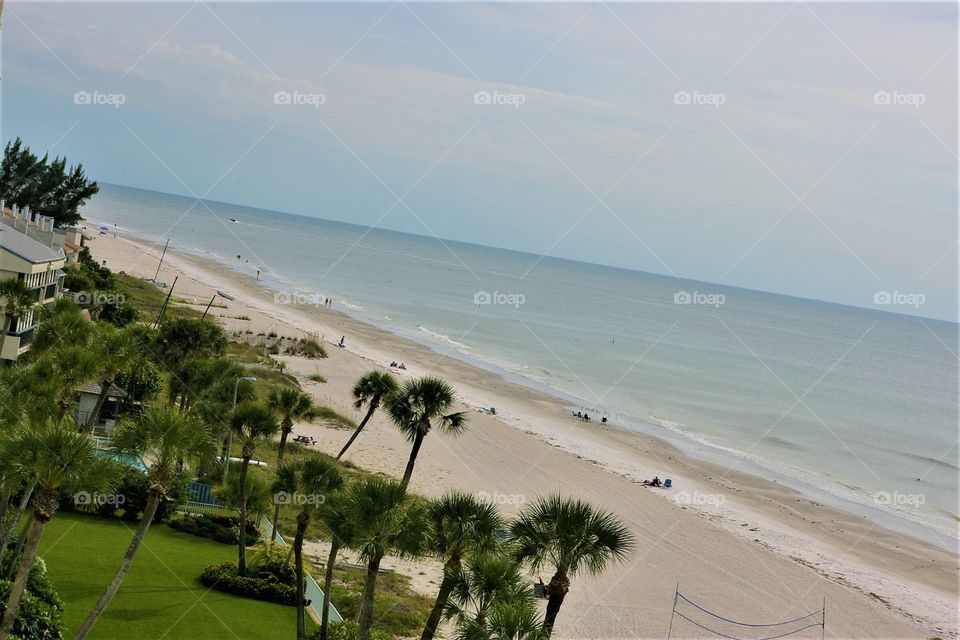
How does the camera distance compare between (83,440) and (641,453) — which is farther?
(641,453)

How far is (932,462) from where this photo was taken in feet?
232

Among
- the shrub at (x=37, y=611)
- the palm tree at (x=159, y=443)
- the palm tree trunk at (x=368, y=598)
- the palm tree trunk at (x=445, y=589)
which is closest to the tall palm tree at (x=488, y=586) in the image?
the palm tree trunk at (x=445, y=589)

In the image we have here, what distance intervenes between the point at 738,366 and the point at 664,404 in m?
40.9

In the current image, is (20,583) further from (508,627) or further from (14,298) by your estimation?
(14,298)

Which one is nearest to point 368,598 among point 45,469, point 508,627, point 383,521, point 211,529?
point 383,521

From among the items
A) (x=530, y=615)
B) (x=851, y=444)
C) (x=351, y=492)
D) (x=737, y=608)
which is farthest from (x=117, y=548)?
(x=851, y=444)

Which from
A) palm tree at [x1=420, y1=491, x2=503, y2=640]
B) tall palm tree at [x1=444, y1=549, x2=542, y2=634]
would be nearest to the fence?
palm tree at [x1=420, y1=491, x2=503, y2=640]

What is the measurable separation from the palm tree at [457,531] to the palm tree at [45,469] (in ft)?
20.2

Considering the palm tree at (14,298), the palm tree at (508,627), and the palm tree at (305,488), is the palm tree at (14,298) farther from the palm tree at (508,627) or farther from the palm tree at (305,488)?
the palm tree at (508,627)

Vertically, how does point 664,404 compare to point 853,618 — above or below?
above

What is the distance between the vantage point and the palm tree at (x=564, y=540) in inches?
614

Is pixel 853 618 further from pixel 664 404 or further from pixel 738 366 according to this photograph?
pixel 738 366

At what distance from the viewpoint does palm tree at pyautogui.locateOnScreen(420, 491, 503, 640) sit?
17.1 meters

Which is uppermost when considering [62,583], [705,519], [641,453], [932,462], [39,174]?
[39,174]
